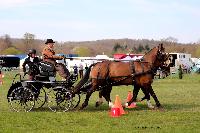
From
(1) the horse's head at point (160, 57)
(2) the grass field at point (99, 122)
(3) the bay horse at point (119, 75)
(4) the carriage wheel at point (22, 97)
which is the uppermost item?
(1) the horse's head at point (160, 57)

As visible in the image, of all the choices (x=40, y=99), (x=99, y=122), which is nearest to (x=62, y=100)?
(x=40, y=99)

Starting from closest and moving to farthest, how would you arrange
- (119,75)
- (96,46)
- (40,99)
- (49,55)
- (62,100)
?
(62,100) < (49,55) < (119,75) < (40,99) < (96,46)

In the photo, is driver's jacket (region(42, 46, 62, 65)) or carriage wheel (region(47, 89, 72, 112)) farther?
driver's jacket (region(42, 46, 62, 65))

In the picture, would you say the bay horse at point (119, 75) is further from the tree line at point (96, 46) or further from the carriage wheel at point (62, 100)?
the tree line at point (96, 46)

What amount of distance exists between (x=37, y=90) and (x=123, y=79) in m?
2.68

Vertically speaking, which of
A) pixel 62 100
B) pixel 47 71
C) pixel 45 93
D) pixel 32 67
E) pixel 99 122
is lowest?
pixel 99 122

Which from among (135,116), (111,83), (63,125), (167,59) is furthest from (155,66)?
(63,125)

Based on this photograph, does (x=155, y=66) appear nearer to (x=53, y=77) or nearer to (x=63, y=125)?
(x=53, y=77)

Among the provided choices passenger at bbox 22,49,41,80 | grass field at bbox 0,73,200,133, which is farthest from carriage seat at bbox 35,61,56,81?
grass field at bbox 0,73,200,133

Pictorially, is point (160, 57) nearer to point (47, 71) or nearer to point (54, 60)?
point (54, 60)

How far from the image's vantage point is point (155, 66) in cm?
1522

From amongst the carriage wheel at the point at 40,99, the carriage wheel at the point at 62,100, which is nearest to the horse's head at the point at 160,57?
the carriage wheel at the point at 62,100

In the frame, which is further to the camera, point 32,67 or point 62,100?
point 32,67

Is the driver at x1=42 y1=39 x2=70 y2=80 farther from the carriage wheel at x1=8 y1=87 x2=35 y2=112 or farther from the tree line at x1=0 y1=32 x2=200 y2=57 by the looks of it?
the tree line at x1=0 y1=32 x2=200 y2=57
